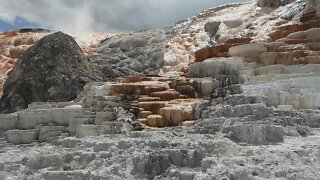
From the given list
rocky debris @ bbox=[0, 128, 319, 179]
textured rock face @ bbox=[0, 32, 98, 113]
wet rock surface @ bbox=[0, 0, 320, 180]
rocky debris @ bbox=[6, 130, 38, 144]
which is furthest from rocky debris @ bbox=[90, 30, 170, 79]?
rocky debris @ bbox=[0, 128, 319, 179]

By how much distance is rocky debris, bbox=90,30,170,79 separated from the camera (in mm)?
26859

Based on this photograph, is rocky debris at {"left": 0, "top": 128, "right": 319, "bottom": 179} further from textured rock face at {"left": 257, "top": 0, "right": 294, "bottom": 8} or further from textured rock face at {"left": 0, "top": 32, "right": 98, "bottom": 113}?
textured rock face at {"left": 257, "top": 0, "right": 294, "bottom": 8}

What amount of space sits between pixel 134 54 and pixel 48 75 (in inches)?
432

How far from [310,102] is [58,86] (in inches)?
437

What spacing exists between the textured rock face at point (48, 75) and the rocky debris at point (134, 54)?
3.57 m

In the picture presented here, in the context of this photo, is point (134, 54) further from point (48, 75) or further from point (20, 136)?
point (20, 136)

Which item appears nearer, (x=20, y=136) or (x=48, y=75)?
(x=20, y=136)

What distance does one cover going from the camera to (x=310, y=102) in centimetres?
1045

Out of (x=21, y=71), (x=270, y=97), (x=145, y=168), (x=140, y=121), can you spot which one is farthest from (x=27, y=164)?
(x=21, y=71)

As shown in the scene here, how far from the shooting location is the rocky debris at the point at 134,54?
88.1 ft

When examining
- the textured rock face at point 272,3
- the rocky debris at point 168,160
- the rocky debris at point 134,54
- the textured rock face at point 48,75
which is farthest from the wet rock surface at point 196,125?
the rocky debris at point 134,54

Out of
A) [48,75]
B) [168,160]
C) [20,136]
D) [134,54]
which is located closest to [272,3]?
[134,54]

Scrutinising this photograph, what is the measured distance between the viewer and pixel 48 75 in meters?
19.5

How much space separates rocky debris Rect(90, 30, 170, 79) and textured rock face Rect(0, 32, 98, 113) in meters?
3.57
